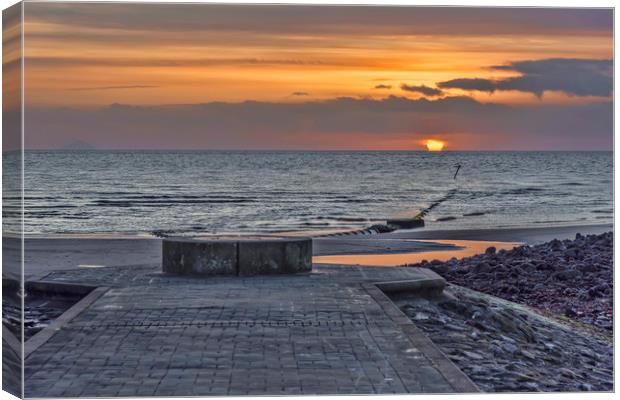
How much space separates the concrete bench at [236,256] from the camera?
15320 mm

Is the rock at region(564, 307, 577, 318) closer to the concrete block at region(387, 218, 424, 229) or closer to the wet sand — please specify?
the wet sand

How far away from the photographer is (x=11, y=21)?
28.6 feet

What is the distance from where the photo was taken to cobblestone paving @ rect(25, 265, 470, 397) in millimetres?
8836

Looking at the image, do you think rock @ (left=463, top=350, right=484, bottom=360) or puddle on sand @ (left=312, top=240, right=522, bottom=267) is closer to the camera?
rock @ (left=463, top=350, right=484, bottom=360)

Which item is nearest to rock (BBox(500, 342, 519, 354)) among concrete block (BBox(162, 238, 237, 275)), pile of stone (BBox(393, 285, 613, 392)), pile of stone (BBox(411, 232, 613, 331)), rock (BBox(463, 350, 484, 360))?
pile of stone (BBox(393, 285, 613, 392))

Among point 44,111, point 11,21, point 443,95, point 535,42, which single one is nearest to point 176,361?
point 11,21

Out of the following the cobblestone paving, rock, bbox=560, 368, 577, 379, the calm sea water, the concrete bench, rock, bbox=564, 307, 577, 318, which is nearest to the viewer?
the cobblestone paving

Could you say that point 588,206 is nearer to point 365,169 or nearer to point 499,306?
point 499,306

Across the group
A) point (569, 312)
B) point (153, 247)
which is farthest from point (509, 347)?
point (153, 247)

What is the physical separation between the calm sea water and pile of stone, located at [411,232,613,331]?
17.6 m

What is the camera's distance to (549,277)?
20281 millimetres

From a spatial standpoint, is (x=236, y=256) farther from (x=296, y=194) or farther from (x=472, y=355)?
(x=296, y=194)

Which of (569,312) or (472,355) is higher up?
(472,355)

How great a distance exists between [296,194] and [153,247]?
3921 cm
